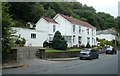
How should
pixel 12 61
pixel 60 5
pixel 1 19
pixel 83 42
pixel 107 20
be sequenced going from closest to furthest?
1. pixel 1 19
2. pixel 12 61
3. pixel 83 42
4. pixel 60 5
5. pixel 107 20

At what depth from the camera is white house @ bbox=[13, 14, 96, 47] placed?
5316 centimetres

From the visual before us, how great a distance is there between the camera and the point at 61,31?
66938mm

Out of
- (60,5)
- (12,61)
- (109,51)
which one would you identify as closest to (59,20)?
(109,51)

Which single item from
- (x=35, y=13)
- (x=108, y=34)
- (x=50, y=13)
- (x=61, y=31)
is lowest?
(x=61, y=31)

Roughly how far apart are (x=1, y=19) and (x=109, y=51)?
3778cm

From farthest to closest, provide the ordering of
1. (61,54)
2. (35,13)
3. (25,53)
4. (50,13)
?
(50,13) → (35,13) → (61,54) → (25,53)

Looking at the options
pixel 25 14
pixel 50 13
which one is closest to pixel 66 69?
pixel 25 14

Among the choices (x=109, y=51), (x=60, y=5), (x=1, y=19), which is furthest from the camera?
(x=60, y=5)

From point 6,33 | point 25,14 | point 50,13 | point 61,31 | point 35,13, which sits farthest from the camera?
point 50,13

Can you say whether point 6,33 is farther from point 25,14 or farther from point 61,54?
point 25,14

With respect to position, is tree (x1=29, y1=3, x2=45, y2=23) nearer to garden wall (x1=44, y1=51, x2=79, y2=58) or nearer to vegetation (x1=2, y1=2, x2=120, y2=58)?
vegetation (x1=2, y1=2, x2=120, y2=58)

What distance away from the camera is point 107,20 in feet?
435

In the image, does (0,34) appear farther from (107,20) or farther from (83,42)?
(107,20)

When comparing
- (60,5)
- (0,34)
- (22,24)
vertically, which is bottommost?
(0,34)
